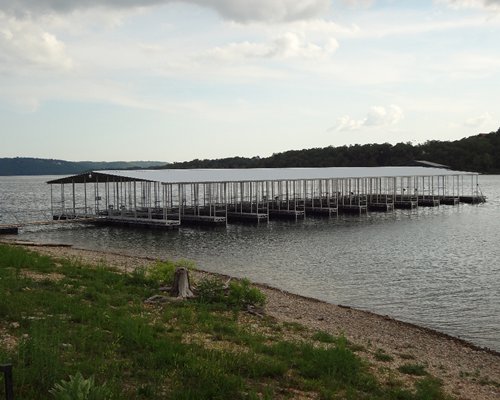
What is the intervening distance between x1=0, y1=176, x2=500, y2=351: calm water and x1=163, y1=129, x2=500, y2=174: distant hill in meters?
86.3

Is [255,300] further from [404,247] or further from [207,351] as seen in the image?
[404,247]

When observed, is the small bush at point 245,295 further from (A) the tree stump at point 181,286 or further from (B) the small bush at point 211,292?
(A) the tree stump at point 181,286

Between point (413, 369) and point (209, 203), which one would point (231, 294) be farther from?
point (209, 203)

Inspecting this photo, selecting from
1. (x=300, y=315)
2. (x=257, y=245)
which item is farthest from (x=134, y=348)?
(x=257, y=245)

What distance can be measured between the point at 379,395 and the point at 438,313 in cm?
890

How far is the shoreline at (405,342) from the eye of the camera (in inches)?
389

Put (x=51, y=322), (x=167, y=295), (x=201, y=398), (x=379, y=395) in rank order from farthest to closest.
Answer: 1. (x=167, y=295)
2. (x=51, y=322)
3. (x=379, y=395)
4. (x=201, y=398)

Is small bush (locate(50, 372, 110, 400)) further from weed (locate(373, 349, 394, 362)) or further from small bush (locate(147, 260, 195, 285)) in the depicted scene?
small bush (locate(147, 260, 195, 285))

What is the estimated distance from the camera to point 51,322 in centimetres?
960

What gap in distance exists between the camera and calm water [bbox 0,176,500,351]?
17.1m

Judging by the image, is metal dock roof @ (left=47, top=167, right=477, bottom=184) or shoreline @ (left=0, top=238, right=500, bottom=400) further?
metal dock roof @ (left=47, top=167, right=477, bottom=184)

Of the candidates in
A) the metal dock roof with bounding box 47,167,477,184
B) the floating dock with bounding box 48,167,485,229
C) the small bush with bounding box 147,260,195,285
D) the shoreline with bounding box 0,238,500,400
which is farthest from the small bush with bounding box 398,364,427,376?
the metal dock roof with bounding box 47,167,477,184

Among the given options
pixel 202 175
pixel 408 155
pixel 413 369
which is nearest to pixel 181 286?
pixel 413 369

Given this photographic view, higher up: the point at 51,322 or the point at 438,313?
the point at 51,322
